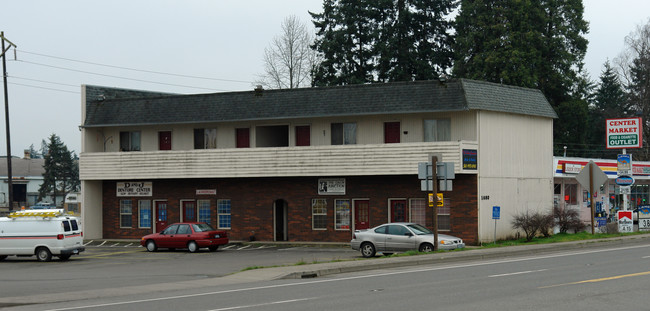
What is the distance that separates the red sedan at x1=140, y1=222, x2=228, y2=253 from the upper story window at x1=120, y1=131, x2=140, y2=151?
9739mm

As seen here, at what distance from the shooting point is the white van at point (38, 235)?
33.0 m

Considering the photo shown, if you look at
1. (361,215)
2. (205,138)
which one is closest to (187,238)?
(361,215)

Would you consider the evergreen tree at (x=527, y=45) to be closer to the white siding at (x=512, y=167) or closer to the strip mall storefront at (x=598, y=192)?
the strip mall storefront at (x=598, y=192)

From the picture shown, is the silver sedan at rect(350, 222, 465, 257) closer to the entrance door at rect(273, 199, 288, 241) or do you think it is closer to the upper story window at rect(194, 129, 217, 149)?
the entrance door at rect(273, 199, 288, 241)

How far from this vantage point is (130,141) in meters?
46.7

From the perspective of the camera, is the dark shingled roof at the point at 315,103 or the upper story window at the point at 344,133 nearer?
the dark shingled roof at the point at 315,103

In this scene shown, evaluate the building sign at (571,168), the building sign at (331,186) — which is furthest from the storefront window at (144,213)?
the building sign at (571,168)

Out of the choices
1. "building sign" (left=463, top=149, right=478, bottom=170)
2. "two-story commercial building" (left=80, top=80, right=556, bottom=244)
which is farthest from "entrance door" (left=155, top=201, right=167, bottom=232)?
"building sign" (left=463, top=149, right=478, bottom=170)

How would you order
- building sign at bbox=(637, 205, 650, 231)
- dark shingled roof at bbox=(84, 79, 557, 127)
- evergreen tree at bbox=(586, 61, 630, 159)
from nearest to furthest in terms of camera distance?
dark shingled roof at bbox=(84, 79, 557, 127) < building sign at bbox=(637, 205, 650, 231) < evergreen tree at bbox=(586, 61, 630, 159)

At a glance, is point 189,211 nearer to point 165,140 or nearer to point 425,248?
point 165,140

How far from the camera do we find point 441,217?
3856 cm

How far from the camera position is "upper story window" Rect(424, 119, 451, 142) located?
39.2 m

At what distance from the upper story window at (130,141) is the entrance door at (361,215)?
44.6 feet

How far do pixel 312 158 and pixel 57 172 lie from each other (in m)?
79.5
